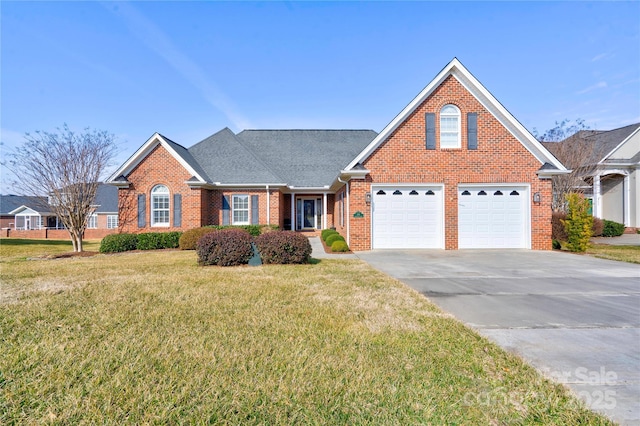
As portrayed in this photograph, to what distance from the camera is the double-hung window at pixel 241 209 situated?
19.4 metres

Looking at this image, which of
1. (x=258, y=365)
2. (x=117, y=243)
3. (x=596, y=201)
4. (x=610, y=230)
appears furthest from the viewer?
(x=596, y=201)

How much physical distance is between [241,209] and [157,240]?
209 inches

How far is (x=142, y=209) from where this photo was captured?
17938mm

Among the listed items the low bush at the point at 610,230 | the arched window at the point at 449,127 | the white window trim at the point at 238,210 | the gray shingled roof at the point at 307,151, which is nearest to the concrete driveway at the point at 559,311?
the arched window at the point at 449,127

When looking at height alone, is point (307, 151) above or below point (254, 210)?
above

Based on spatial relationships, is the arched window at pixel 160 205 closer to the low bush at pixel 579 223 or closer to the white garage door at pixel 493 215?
the white garage door at pixel 493 215

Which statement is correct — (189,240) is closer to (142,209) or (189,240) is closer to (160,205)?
(160,205)

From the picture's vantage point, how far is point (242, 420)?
2494 millimetres

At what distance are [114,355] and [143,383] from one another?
87 centimetres

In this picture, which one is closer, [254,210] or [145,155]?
[145,155]

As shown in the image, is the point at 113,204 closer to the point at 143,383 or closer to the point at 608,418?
the point at 143,383

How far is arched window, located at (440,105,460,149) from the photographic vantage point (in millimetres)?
13891

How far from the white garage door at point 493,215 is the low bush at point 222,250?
9.62 meters

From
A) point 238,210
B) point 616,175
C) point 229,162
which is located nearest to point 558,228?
point 616,175
